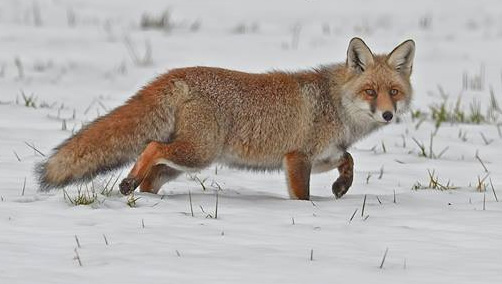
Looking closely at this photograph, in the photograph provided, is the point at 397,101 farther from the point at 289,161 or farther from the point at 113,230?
the point at 113,230

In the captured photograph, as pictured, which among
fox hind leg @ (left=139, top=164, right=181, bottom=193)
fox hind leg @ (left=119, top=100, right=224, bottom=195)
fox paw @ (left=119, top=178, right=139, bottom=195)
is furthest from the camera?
fox hind leg @ (left=139, top=164, right=181, bottom=193)

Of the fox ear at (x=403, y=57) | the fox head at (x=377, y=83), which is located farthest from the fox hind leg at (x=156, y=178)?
the fox ear at (x=403, y=57)

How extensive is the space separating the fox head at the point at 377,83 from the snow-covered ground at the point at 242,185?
2.07ft

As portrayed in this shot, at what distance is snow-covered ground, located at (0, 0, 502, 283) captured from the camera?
5.12 metres

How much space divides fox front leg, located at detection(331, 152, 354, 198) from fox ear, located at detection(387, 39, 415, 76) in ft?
2.57

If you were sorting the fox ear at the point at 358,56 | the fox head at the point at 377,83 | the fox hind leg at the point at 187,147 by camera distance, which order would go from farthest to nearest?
1. the fox ear at the point at 358,56
2. the fox head at the point at 377,83
3. the fox hind leg at the point at 187,147

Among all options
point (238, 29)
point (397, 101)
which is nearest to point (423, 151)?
point (397, 101)

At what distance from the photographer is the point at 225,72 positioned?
298 inches

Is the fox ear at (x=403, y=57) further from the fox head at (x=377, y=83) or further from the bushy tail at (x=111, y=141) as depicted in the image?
the bushy tail at (x=111, y=141)

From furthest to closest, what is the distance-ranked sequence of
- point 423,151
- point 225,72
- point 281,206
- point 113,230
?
1. point 423,151
2. point 225,72
3. point 281,206
4. point 113,230

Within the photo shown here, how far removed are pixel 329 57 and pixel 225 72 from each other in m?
7.65

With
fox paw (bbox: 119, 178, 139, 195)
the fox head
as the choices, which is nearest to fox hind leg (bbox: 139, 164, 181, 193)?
fox paw (bbox: 119, 178, 139, 195)

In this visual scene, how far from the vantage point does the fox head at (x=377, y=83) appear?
7594 mm

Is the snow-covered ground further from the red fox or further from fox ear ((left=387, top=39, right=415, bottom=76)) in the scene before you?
fox ear ((left=387, top=39, right=415, bottom=76))
